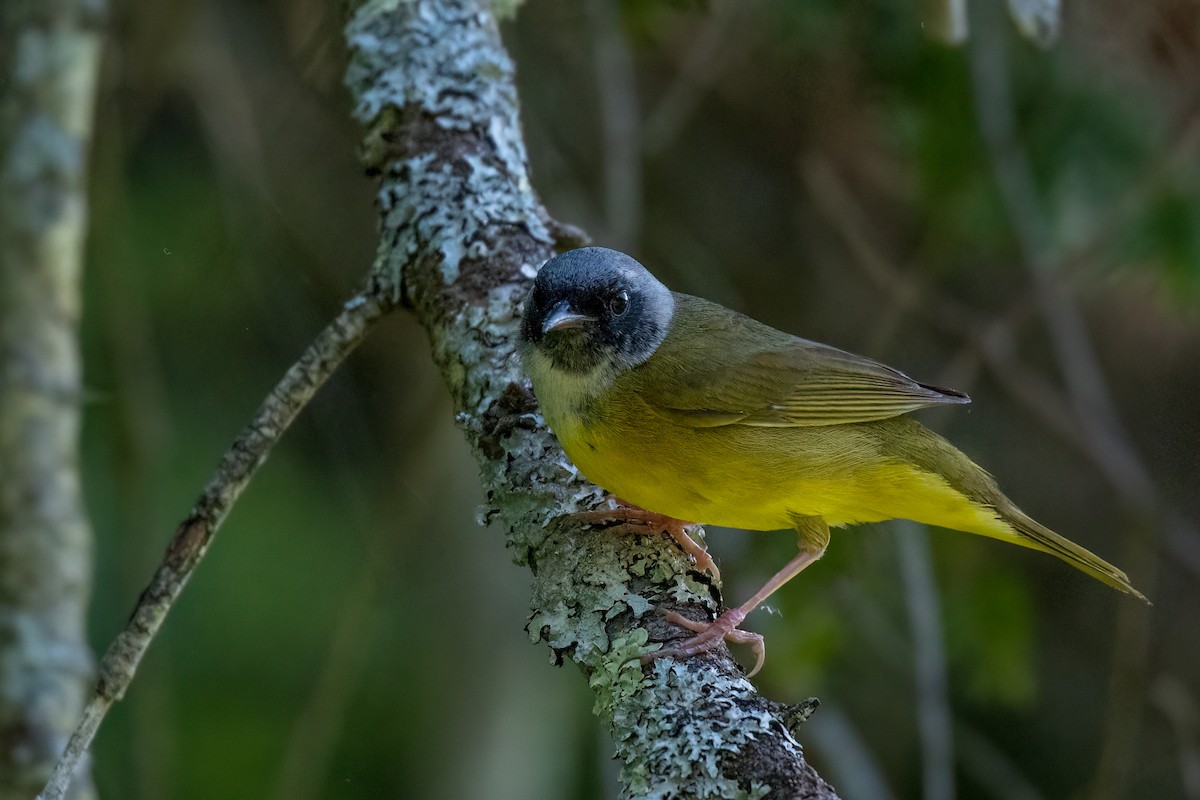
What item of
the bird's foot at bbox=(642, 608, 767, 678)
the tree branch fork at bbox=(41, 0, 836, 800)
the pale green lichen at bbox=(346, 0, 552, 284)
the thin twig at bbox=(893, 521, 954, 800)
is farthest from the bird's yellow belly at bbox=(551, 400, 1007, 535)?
the thin twig at bbox=(893, 521, 954, 800)

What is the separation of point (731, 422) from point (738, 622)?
1.94 ft

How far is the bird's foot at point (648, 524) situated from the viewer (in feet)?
8.98

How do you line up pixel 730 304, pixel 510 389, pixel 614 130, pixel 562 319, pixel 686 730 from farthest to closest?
pixel 730 304 < pixel 614 130 < pixel 510 389 < pixel 562 319 < pixel 686 730

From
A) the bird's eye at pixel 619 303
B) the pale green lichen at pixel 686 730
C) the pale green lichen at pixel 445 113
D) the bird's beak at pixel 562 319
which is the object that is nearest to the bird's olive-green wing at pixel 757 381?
the bird's eye at pixel 619 303

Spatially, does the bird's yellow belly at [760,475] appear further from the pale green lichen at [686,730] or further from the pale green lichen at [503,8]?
the pale green lichen at [503,8]

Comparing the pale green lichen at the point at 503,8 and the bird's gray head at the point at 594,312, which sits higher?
the pale green lichen at the point at 503,8

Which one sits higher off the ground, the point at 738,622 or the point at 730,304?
the point at 730,304

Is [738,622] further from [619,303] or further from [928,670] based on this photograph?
[928,670]

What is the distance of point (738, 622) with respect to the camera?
105 inches

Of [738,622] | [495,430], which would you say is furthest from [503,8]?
[738,622]

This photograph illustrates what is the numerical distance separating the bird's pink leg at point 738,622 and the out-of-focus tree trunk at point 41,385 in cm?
144

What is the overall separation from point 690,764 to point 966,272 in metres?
4.66

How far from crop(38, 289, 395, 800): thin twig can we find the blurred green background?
69.7 inches

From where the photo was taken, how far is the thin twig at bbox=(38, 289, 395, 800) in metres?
2.26
